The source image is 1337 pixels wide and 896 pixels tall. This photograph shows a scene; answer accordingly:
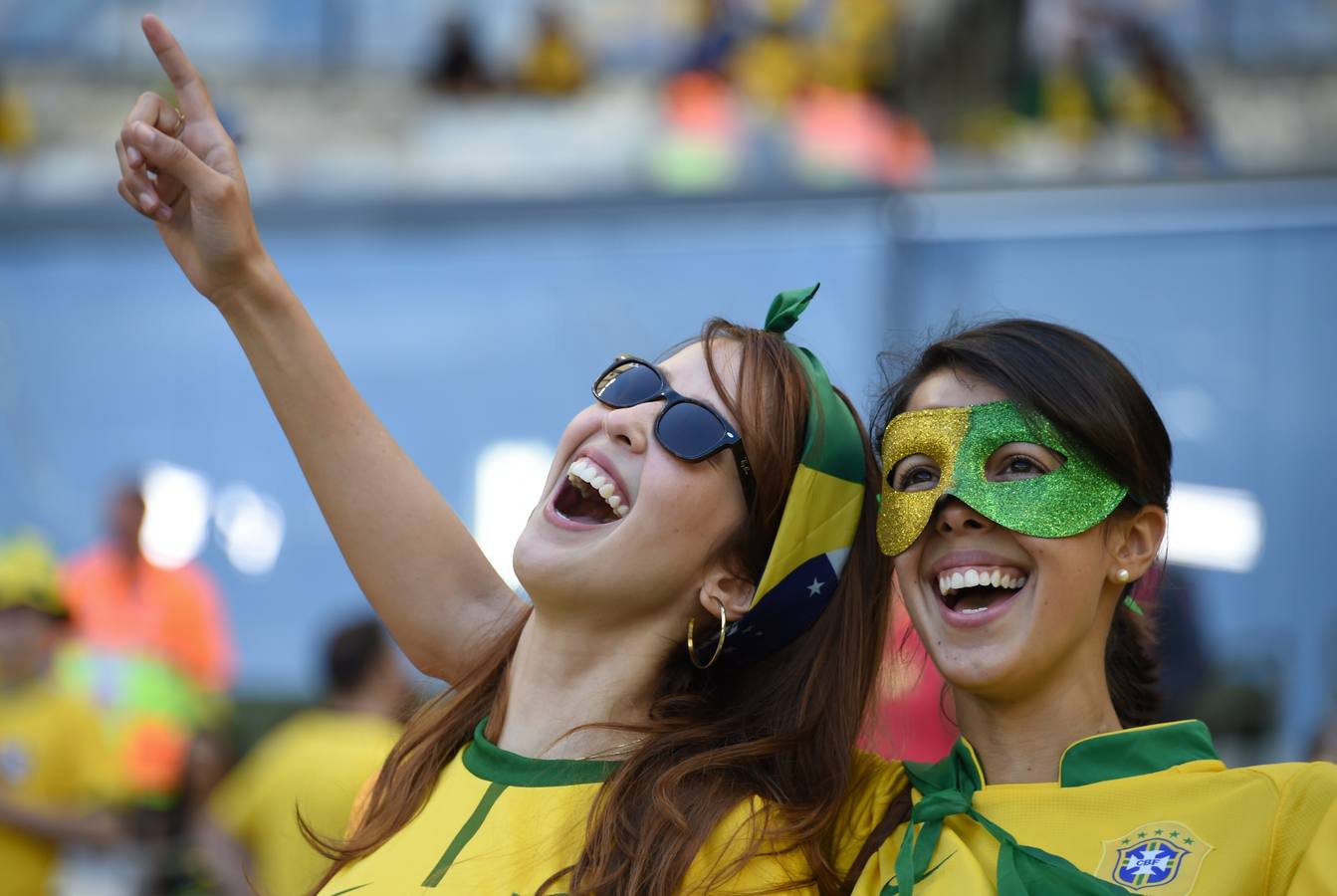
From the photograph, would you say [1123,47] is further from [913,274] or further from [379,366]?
[379,366]

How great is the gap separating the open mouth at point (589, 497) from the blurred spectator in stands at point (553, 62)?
28.8 ft

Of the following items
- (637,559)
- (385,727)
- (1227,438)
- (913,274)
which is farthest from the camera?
(913,274)

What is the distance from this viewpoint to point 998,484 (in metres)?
2.37

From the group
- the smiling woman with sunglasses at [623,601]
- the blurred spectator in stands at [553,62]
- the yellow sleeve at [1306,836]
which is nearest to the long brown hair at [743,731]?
the smiling woman with sunglasses at [623,601]

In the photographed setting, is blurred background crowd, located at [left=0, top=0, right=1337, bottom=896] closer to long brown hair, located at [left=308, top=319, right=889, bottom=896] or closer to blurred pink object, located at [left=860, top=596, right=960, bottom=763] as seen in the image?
blurred pink object, located at [left=860, top=596, right=960, bottom=763]

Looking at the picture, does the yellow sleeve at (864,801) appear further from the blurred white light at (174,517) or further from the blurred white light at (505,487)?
the blurred white light at (174,517)

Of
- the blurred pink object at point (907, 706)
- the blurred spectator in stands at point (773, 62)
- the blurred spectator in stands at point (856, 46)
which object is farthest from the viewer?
the blurred spectator in stands at point (856, 46)

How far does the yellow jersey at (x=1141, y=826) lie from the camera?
2113mm

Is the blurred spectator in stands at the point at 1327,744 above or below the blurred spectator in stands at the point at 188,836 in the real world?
above

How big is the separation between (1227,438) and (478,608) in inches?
184

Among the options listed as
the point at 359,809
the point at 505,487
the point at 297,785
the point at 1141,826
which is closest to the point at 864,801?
the point at 1141,826

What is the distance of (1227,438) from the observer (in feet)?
22.0

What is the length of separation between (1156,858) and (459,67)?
9853 mm

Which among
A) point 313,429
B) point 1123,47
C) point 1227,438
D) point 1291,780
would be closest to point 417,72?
point 1123,47
